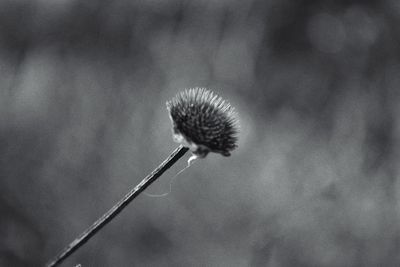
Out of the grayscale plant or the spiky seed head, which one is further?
the spiky seed head

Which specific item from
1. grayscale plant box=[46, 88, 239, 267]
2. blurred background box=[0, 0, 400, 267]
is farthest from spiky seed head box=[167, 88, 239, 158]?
blurred background box=[0, 0, 400, 267]

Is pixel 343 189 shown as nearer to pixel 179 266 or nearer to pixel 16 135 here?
pixel 179 266

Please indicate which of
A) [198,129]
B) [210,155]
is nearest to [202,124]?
[198,129]

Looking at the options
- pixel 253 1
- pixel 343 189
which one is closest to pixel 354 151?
pixel 343 189

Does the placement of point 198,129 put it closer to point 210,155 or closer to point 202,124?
point 202,124

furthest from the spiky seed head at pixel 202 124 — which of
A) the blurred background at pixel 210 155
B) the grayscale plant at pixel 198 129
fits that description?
the blurred background at pixel 210 155

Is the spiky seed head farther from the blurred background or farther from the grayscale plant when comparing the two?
the blurred background

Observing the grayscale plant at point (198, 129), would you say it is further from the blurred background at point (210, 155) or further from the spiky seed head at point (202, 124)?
the blurred background at point (210, 155)
